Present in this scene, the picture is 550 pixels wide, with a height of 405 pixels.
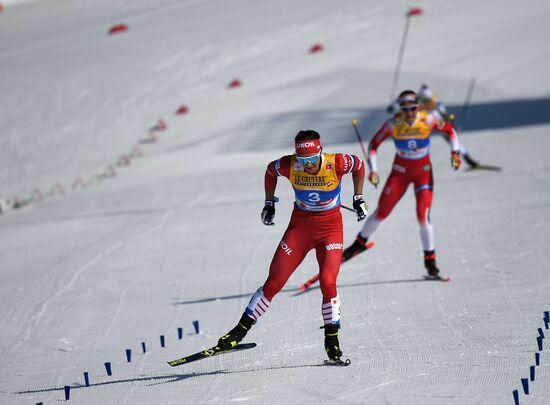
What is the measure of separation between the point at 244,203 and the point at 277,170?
8356 millimetres

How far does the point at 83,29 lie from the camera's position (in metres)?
35.2

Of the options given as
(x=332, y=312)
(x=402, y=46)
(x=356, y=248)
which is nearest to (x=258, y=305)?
(x=332, y=312)

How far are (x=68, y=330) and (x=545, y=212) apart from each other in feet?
23.9

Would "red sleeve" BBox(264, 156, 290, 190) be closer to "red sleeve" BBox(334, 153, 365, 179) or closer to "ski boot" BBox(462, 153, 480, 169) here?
"red sleeve" BBox(334, 153, 365, 179)

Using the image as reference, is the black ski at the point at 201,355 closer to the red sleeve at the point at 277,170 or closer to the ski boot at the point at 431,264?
the red sleeve at the point at 277,170

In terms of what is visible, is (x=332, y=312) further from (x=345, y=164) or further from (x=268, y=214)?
(x=345, y=164)

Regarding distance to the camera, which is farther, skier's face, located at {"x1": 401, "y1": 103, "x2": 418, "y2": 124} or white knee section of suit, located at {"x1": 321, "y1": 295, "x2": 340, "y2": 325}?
skier's face, located at {"x1": 401, "y1": 103, "x2": 418, "y2": 124}

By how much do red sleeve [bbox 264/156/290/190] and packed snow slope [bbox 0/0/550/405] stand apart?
5.54 feet

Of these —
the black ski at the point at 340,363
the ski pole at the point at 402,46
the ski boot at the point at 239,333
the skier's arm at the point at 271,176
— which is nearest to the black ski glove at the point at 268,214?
the skier's arm at the point at 271,176

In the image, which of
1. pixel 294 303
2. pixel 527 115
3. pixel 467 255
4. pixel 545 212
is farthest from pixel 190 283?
pixel 527 115

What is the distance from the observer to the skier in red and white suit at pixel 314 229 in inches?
340

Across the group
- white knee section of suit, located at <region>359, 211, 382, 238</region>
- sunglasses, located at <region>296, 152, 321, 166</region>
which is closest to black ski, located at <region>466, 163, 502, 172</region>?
white knee section of suit, located at <region>359, 211, 382, 238</region>

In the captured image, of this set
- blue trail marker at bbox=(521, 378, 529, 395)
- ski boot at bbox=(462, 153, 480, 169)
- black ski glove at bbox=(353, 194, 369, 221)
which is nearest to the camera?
blue trail marker at bbox=(521, 378, 529, 395)

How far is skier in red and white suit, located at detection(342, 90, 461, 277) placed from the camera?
11.3 metres
